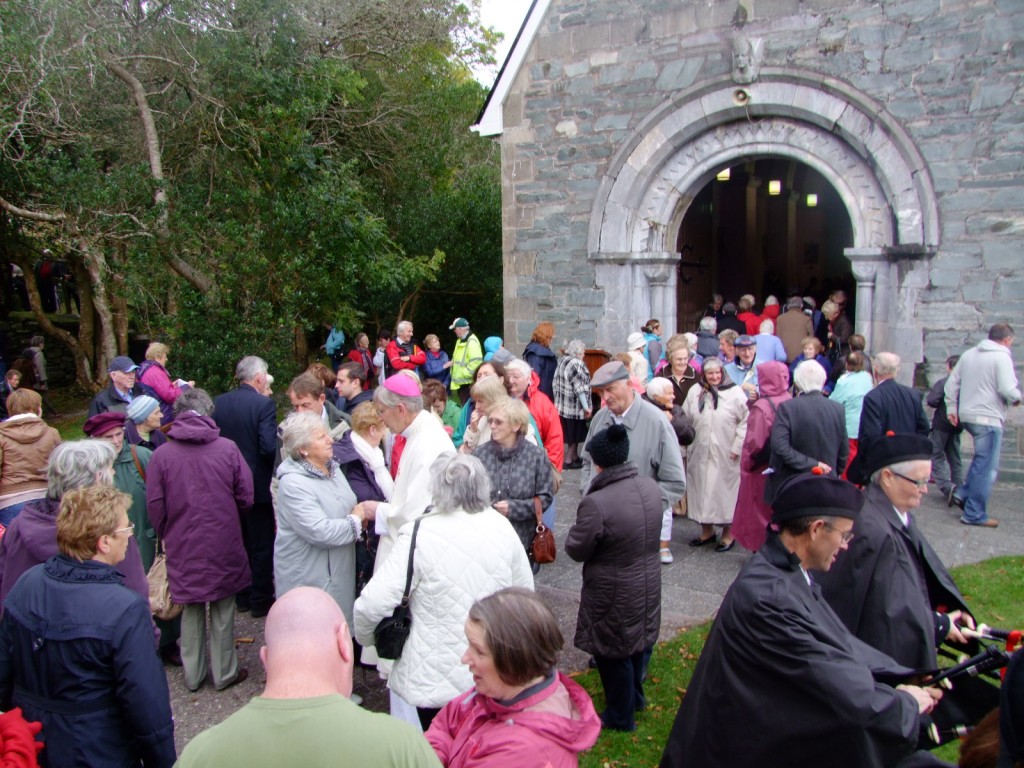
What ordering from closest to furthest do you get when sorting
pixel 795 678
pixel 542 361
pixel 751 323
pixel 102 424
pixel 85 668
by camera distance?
pixel 795 678, pixel 85 668, pixel 102 424, pixel 542 361, pixel 751 323

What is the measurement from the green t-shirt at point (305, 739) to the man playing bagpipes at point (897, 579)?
210cm

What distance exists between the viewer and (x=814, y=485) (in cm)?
283

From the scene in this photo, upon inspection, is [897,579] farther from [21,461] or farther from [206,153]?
[206,153]

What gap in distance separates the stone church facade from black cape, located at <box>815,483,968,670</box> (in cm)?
628

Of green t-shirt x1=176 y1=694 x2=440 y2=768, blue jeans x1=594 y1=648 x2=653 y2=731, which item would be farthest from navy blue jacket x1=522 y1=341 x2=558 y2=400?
green t-shirt x1=176 y1=694 x2=440 y2=768

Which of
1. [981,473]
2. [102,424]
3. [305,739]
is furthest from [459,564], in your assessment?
[981,473]

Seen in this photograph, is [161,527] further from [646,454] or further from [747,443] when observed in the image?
[747,443]

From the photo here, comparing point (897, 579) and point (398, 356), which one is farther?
point (398, 356)

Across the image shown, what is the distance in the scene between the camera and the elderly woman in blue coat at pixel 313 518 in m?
4.35

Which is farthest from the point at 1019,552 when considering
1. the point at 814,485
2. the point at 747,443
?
the point at 814,485

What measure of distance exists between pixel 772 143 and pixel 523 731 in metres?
8.91

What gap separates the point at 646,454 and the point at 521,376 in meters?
1.18

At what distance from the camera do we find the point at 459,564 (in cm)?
334

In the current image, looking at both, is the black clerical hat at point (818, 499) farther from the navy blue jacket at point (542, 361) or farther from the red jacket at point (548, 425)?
the navy blue jacket at point (542, 361)
